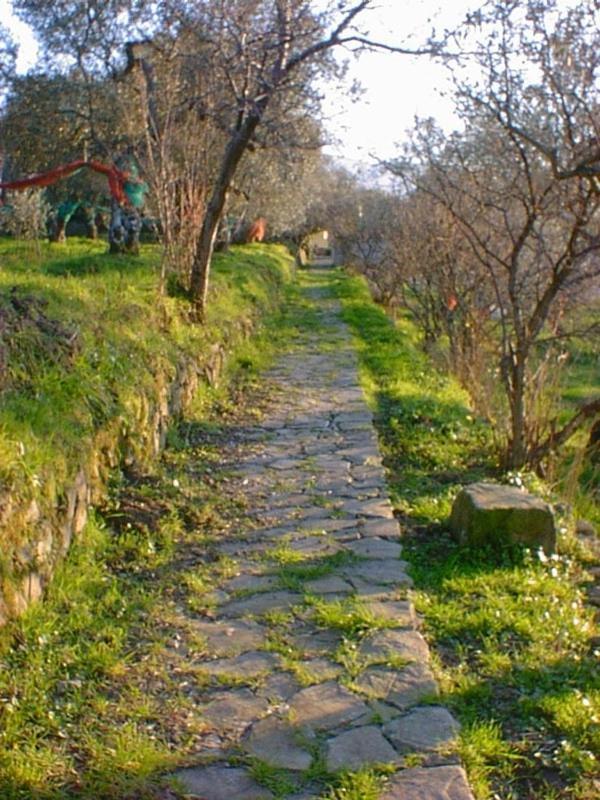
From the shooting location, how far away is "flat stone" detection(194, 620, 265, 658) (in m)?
4.57

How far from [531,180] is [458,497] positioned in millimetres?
2687

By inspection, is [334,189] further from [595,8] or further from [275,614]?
[275,614]

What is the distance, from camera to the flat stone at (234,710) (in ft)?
12.7

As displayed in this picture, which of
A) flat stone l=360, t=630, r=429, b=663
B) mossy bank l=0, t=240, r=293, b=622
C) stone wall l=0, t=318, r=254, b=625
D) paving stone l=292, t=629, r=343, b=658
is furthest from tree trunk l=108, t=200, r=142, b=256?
flat stone l=360, t=630, r=429, b=663

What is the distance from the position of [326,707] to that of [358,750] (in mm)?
355

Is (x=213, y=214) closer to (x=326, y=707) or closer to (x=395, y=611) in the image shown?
(x=395, y=611)

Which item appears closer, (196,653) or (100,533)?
(196,653)

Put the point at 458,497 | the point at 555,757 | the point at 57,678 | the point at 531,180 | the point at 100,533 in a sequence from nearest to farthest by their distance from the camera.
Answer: the point at 555,757
the point at 57,678
the point at 100,533
the point at 458,497
the point at 531,180

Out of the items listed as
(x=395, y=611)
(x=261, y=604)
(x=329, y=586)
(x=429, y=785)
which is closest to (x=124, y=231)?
(x=329, y=586)

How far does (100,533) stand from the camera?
5.66m

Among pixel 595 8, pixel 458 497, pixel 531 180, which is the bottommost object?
pixel 458 497

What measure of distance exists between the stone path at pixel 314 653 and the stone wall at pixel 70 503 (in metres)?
0.80

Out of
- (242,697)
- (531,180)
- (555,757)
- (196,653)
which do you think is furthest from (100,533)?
(531,180)

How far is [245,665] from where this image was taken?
4.40 metres
